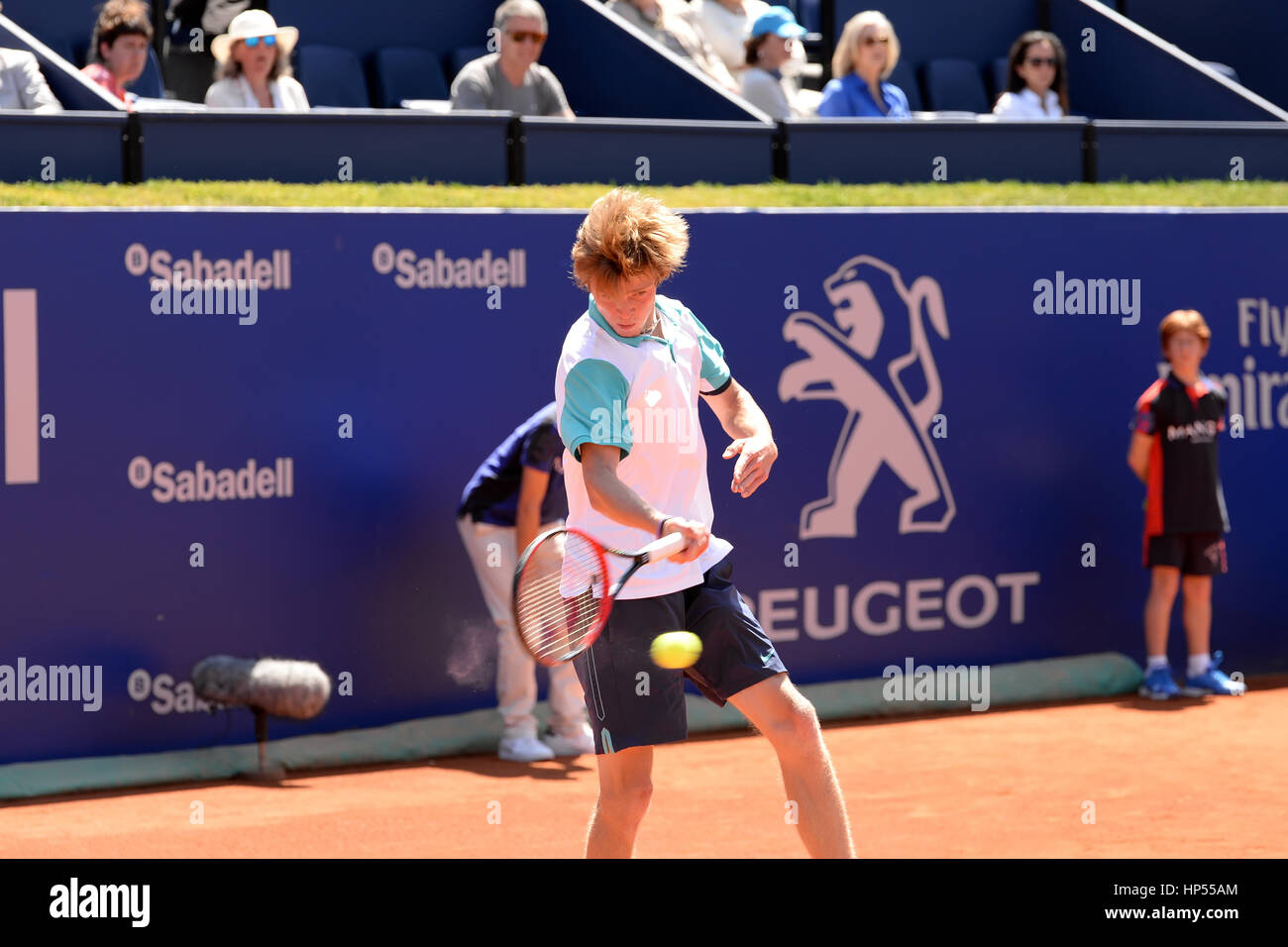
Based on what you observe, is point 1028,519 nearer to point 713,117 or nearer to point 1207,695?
point 1207,695

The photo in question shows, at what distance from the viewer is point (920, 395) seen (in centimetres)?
841

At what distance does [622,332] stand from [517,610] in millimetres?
834

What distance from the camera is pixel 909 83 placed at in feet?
41.4

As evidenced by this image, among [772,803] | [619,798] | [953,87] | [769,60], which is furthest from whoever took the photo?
[953,87]

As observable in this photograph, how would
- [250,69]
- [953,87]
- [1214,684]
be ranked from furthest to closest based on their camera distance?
[953,87]
[250,69]
[1214,684]

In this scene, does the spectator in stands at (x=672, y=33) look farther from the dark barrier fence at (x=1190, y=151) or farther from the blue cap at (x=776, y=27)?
the dark barrier fence at (x=1190, y=151)

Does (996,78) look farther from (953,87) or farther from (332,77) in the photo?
(332,77)

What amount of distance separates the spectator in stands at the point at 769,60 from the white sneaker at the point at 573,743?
4.44m

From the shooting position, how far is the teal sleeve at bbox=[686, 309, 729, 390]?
4602mm

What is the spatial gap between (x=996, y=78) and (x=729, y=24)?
2762 millimetres

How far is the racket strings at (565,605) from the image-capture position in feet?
14.5

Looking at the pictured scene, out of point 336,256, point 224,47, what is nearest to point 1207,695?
point 336,256

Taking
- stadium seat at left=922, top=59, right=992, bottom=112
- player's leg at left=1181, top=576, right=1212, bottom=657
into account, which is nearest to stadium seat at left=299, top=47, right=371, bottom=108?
stadium seat at left=922, top=59, right=992, bottom=112

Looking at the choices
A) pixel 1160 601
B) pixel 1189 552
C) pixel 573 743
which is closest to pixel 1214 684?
pixel 1160 601
